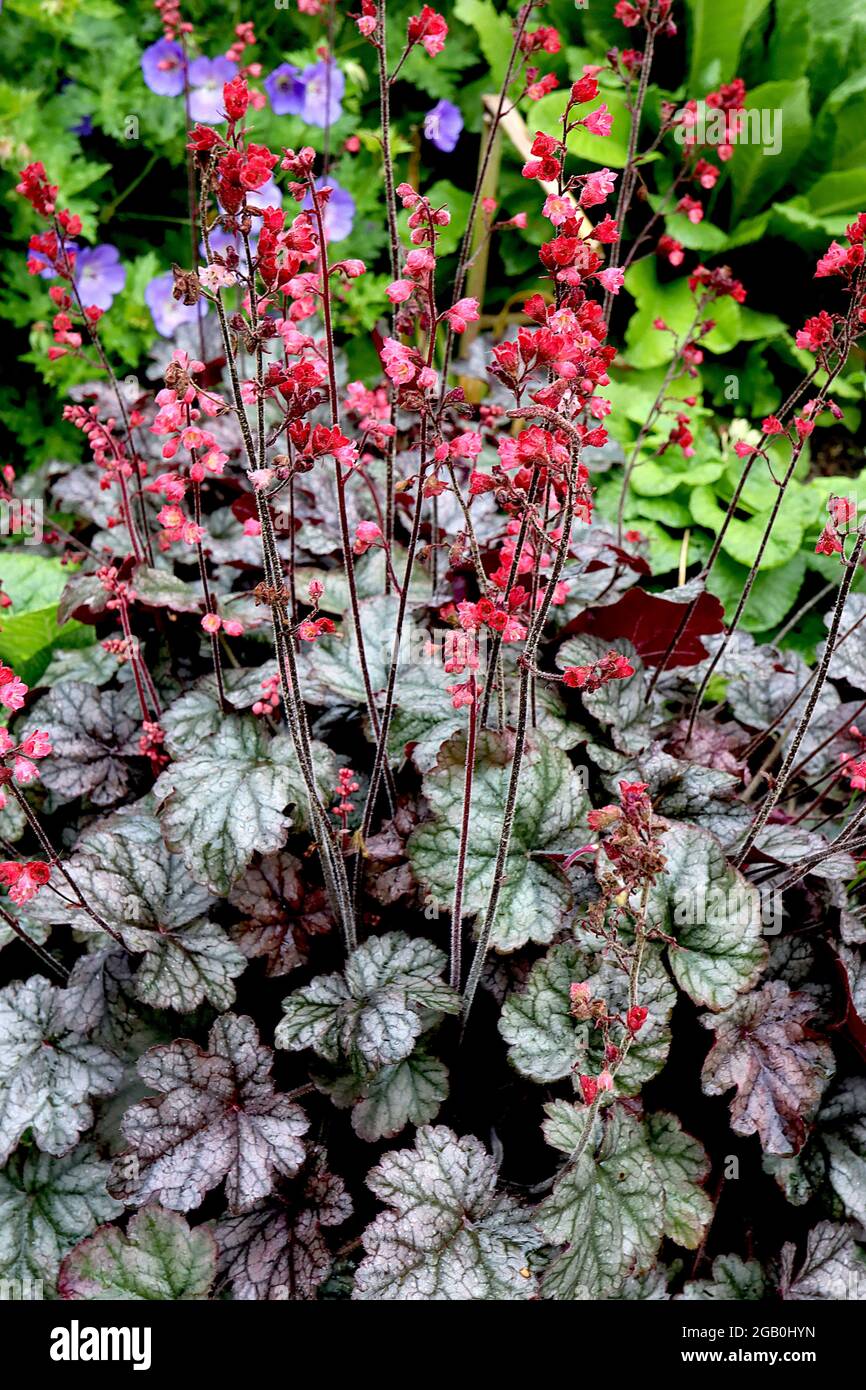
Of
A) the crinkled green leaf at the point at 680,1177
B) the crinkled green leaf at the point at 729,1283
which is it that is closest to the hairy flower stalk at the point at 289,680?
the crinkled green leaf at the point at 680,1177

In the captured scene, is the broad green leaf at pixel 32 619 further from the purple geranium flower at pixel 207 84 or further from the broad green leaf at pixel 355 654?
the purple geranium flower at pixel 207 84

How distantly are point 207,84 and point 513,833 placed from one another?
10.0 feet

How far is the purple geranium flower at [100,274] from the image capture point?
3.29 metres

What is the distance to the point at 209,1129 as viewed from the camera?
1.49 m

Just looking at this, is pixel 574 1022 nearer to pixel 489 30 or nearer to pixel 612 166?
pixel 612 166

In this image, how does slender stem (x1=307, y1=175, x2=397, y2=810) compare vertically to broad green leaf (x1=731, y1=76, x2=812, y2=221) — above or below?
below

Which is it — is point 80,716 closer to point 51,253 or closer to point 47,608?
point 47,608

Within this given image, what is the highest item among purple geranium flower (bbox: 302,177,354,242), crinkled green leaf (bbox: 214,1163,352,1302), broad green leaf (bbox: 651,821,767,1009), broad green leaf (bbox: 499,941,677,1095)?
purple geranium flower (bbox: 302,177,354,242)

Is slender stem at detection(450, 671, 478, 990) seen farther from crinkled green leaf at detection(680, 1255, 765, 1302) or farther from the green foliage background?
the green foliage background

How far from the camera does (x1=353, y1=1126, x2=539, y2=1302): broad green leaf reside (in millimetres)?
1392

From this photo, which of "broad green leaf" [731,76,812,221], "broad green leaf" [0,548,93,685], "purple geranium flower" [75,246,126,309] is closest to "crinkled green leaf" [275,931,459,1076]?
"broad green leaf" [0,548,93,685]

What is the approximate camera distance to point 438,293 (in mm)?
3883

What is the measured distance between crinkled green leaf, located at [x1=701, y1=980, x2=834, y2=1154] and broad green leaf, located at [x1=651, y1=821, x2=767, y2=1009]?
65 millimetres

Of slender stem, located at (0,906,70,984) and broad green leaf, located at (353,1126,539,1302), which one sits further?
slender stem, located at (0,906,70,984)
